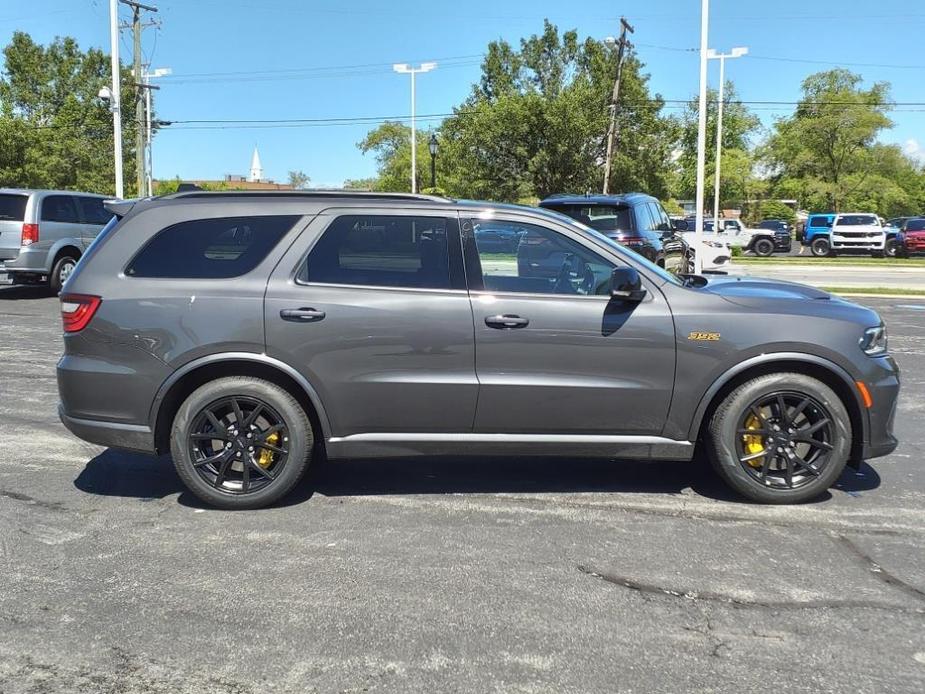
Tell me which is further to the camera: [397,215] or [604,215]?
[604,215]

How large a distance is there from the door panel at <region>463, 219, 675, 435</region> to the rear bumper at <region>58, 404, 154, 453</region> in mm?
1873

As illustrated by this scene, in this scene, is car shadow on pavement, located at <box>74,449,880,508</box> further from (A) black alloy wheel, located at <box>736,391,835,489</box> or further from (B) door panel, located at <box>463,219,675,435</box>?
(B) door panel, located at <box>463,219,675,435</box>

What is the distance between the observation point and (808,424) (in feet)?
15.3

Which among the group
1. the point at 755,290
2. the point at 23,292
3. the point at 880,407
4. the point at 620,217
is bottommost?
the point at 880,407

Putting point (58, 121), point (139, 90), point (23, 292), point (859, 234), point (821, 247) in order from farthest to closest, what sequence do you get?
point (58, 121) → point (821, 247) → point (859, 234) → point (139, 90) → point (23, 292)

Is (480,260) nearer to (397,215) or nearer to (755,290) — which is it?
(397,215)

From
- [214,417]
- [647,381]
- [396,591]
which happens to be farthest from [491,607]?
[214,417]

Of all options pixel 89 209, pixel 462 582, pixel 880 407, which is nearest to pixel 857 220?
pixel 89 209

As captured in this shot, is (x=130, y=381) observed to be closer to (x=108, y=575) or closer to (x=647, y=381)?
(x=108, y=575)

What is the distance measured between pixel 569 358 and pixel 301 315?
4.93ft

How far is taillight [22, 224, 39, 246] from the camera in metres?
14.5

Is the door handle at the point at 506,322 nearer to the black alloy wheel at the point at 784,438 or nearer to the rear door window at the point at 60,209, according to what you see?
the black alloy wheel at the point at 784,438

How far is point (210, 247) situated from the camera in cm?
468

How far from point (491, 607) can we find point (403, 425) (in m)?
1.40
